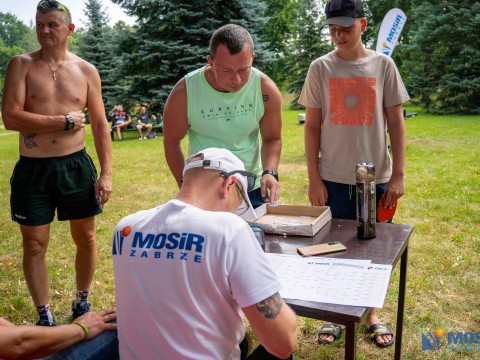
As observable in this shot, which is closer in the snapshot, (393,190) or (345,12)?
(345,12)

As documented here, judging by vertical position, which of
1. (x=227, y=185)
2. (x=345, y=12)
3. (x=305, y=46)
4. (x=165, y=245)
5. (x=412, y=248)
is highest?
(x=305, y=46)

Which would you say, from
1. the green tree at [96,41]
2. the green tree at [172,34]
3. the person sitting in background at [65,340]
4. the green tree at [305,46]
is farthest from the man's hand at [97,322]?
the green tree at [305,46]

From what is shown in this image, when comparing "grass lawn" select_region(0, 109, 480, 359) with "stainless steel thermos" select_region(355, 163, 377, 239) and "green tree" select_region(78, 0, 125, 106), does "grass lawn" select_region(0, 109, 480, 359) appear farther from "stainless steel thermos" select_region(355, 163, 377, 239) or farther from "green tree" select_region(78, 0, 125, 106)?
"green tree" select_region(78, 0, 125, 106)

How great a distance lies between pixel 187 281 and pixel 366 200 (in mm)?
1052

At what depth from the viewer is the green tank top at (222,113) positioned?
2.44 meters

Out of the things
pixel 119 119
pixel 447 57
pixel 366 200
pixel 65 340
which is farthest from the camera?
pixel 447 57

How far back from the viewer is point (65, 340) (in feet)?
5.10

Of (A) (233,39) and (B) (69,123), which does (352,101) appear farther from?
(B) (69,123)

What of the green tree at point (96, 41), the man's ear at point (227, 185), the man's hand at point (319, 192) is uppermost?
the green tree at point (96, 41)

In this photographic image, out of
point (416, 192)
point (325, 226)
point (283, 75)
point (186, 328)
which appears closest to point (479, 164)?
point (416, 192)

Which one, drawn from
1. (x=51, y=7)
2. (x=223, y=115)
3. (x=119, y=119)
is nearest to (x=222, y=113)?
(x=223, y=115)

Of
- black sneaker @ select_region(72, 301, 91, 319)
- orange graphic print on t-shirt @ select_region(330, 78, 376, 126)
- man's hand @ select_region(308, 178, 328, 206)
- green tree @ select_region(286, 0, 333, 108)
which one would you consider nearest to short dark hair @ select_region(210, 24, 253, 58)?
orange graphic print on t-shirt @ select_region(330, 78, 376, 126)

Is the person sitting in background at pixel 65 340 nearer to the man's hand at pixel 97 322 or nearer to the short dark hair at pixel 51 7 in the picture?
the man's hand at pixel 97 322

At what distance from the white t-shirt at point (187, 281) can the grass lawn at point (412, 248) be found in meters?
1.68
